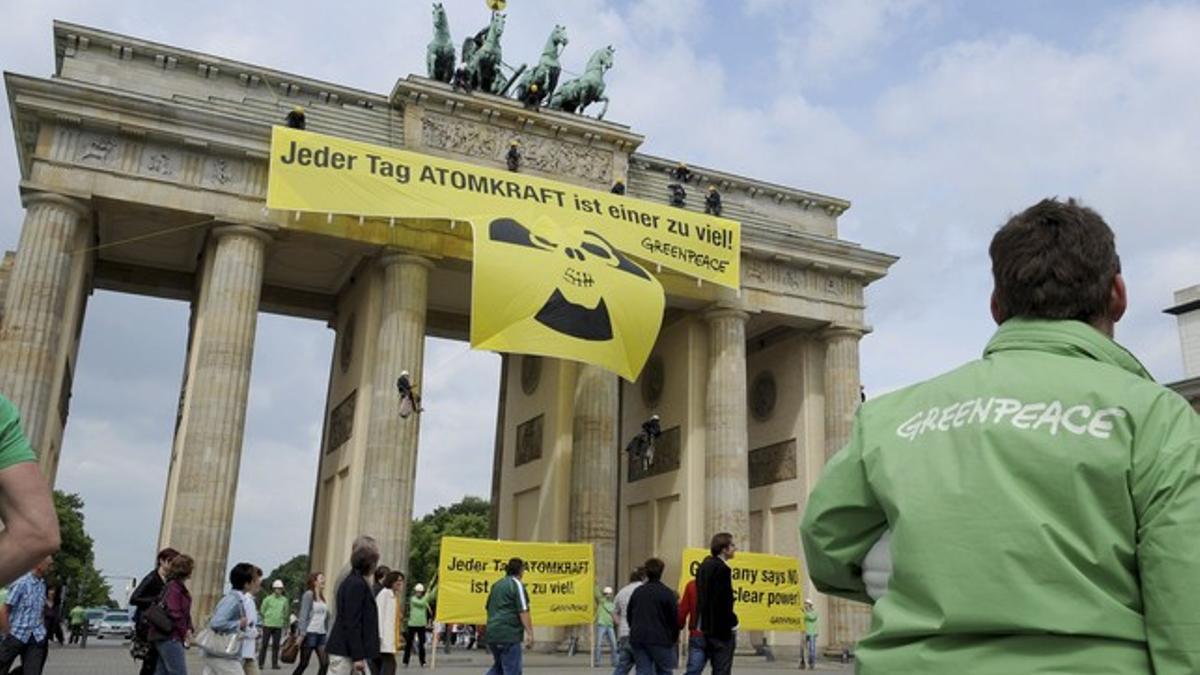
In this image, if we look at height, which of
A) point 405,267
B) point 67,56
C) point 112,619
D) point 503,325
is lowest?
point 112,619

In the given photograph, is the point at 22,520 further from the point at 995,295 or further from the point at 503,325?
the point at 503,325

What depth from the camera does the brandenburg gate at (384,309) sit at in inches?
882

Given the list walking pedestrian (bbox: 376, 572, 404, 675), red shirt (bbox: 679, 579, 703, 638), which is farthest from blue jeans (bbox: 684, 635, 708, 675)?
walking pedestrian (bbox: 376, 572, 404, 675)

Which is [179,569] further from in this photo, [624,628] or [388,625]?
[624,628]

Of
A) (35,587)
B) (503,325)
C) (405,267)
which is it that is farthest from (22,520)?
(405,267)

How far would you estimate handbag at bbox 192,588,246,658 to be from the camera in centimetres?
813

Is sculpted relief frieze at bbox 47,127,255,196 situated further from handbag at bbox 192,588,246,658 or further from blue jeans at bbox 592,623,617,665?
handbag at bbox 192,588,246,658

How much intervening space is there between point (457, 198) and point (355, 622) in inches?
627

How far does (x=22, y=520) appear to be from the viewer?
2.24 metres

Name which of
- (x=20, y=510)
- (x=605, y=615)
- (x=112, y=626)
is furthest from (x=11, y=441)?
(x=112, y=626)

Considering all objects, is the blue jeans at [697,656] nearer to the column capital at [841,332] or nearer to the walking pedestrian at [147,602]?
the walking pedestrian at [147,602]

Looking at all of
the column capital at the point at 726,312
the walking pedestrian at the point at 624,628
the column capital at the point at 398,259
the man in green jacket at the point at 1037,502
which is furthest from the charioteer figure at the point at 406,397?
the man in green jacket at the point at 1037,502

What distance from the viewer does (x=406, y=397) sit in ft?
77.5

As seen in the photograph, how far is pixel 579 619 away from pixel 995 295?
19270 millimetres
